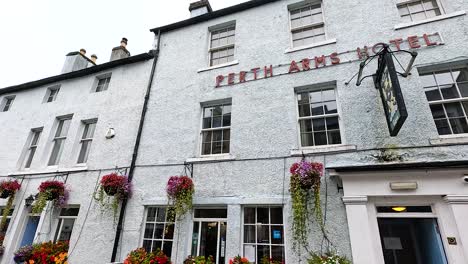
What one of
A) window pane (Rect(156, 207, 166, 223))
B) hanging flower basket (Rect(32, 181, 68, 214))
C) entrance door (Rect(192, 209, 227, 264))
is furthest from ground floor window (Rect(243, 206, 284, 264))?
hanging flower basket (Rect(32, 181, 68, 214))

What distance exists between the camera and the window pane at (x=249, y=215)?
243 inches

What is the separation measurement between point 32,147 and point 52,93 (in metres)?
2.82

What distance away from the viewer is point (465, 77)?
5.83 meters

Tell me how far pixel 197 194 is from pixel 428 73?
22.4ft

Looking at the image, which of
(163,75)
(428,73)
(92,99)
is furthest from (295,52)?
(92,99)

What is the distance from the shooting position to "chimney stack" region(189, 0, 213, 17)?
1040cm

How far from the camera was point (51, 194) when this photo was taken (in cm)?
794

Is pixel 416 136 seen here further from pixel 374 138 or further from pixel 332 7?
pixel 332 7

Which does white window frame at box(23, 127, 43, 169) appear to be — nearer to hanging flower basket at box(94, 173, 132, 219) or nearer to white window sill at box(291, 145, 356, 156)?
hanging flower basket at box(94, 173, 132, 219)

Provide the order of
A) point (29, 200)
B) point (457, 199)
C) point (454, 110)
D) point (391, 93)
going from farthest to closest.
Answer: point (29, 200) → point (454, 110) → point (391, 93) → point (457, 199)

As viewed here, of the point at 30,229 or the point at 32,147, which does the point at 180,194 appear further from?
the point at 32,147

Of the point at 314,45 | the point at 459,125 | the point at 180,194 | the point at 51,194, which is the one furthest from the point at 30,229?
the point at 459,125

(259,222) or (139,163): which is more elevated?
(139,163)

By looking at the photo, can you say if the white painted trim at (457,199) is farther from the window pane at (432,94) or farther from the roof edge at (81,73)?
the roof edge at (81,73)
